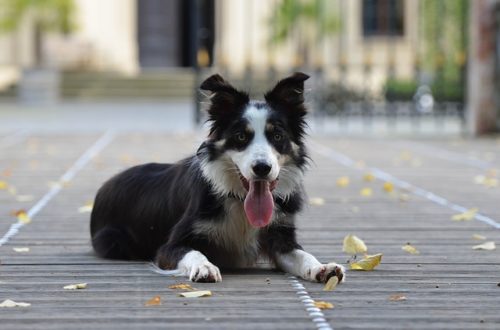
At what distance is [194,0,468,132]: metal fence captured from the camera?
19438 millimetres

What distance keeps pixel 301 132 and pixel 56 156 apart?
811 centimetres

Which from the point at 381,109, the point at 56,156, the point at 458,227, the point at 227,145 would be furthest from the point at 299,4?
the point at 227,145

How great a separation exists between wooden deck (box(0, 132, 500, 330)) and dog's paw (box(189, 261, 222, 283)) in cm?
7

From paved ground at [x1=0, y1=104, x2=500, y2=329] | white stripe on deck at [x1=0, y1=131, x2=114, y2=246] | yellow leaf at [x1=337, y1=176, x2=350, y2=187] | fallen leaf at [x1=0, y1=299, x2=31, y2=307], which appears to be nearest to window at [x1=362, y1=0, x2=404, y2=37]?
white stripe on deck at [x1=0, y1=131, x2=114, y2=246]

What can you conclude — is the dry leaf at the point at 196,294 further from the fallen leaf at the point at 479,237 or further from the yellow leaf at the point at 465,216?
the yellow leaf at the point at 465,216

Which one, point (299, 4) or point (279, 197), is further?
point (299, 4)

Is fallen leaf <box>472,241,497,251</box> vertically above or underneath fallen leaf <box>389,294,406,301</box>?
underneath

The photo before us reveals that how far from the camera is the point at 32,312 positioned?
14.0ft

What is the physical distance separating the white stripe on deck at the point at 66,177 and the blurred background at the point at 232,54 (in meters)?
3.10

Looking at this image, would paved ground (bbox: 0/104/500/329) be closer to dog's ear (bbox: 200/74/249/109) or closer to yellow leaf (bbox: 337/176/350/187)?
yellow leaf (bbox: 337/176/350/187)

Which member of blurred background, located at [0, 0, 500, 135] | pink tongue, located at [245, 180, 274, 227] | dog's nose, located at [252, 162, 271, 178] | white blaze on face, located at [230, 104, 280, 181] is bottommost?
blurred background, located at [0, 0, 500, 135]

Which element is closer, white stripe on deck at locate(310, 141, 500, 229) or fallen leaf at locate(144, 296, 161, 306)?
fallen leaf at locate(144, 296, 161, 306)

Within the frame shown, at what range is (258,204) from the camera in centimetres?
523

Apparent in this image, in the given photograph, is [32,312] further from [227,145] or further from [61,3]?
[61,3]
